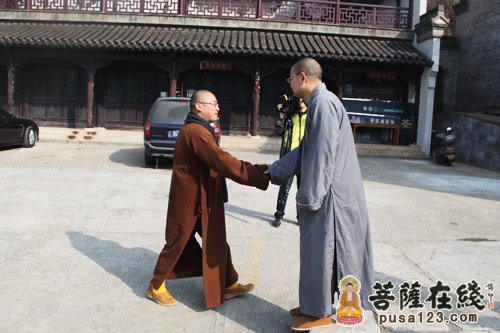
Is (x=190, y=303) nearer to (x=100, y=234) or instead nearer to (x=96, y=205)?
(x=100, y=234)

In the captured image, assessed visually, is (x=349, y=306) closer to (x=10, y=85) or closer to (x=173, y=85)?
(x=173, y=85)

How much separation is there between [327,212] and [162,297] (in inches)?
59.3

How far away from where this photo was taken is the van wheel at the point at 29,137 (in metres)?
12.9

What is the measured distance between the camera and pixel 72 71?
54.9ft

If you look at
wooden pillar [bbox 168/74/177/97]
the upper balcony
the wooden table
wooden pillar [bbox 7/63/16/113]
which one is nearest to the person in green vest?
wooden pillar [bbox 168/74/177/97]

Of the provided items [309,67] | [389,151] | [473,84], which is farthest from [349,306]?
[473,84]

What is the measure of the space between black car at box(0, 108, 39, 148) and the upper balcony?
565 centimetres

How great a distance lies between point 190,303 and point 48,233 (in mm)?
2530

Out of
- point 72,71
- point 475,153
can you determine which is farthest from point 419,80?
point 72,71

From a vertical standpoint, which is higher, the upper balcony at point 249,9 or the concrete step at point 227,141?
the upper balcony at point 249,9

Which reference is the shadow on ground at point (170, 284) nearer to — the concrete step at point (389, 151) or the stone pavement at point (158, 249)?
the stone pavement at point (158, 249)

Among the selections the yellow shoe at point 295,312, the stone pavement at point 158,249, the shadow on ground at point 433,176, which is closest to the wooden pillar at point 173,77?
the stone pavement at point 158,249

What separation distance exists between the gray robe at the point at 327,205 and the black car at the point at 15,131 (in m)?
11.5

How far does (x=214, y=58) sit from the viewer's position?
15.6 metres
